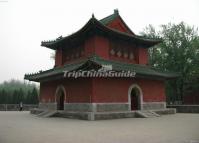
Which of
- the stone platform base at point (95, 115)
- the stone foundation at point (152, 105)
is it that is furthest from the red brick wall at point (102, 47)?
the stone foundation at point (152, 105)

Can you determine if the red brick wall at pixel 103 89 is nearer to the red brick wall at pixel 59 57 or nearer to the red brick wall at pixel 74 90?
→ the red brick wall at pixel 74 90

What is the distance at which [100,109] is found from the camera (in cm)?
1370

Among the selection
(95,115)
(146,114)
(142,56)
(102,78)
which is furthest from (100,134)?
(142,56)

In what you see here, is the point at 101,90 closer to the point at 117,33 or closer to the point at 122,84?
the point at 122,84

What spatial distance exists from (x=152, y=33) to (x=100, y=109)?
20.8 meters

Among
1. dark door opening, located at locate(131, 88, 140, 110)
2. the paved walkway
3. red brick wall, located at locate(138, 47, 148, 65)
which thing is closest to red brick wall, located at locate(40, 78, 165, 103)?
dark door opening, located at locate(131, 88, 140, 110)

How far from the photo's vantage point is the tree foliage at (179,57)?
2606 centimetres

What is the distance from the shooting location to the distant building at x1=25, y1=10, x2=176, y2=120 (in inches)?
541

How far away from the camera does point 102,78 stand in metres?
14.2

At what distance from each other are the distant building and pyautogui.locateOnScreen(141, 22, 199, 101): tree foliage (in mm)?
9006

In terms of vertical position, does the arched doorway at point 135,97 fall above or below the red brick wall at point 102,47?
below

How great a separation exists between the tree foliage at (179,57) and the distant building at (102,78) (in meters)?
9.01

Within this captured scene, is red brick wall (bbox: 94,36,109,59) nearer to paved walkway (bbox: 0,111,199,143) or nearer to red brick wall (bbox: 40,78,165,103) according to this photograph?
red brick wall (bbox: 40,78,165,103)

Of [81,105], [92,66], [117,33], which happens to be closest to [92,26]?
[117,33]
